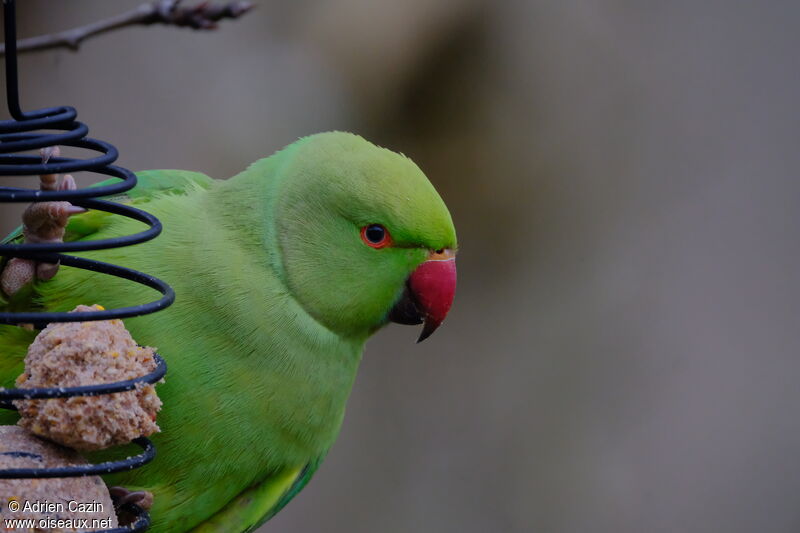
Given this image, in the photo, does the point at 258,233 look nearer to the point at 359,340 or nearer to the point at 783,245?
the point at 359,340

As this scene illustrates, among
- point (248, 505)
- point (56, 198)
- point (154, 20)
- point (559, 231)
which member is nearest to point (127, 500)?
point (248, 505)

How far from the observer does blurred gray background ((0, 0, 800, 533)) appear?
15.7 ft

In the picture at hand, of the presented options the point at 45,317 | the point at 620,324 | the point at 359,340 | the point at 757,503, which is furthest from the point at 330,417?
the point at 757,503

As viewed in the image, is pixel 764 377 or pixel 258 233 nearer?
pixel 258 233

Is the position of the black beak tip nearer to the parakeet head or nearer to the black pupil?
the parakeet head

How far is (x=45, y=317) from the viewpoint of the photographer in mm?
1620

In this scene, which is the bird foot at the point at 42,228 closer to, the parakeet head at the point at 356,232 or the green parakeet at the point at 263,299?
the green parakeet at the point at 263,299

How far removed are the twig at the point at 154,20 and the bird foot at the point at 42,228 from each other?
1.46ft

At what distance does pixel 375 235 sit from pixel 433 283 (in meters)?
0.21

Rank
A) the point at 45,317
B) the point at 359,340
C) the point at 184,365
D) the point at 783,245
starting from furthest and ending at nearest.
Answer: the point at 783,245
the point at 359,340
the point at 184,365
the point at 45,317

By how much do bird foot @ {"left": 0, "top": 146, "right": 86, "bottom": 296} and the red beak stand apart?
0.91 metres

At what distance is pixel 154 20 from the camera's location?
2570mm

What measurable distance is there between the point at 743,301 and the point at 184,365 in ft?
11.7

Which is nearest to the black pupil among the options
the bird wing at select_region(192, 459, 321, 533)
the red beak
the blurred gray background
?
the red beak
